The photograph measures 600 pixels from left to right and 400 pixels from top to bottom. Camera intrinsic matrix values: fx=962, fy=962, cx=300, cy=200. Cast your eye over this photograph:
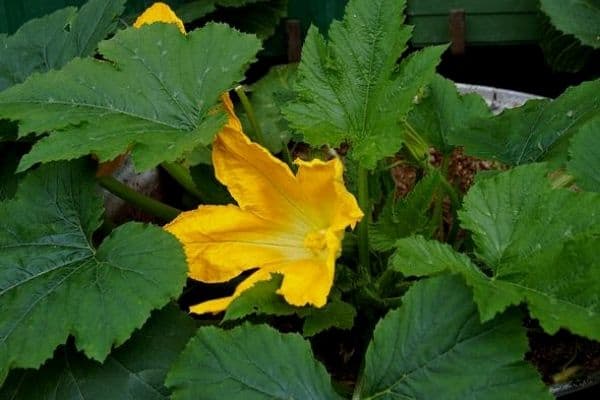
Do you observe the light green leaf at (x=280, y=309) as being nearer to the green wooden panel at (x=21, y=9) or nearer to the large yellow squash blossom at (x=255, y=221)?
the large yellow squash blossom at (x=255, y=221)

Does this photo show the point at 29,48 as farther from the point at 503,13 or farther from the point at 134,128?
the point at 503,13

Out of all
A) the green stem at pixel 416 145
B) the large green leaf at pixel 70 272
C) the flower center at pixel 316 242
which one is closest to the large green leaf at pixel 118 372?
the large green leaf at pixel 70 272

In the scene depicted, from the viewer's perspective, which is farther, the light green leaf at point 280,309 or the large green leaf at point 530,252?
the light green leaf at point 280,309

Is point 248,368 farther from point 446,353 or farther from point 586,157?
point 586,157

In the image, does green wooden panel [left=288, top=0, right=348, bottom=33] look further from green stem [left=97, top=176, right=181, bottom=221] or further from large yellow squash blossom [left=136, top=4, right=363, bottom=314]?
large yellow squash blossom [left=136, top=4, right=363, bottom=314]

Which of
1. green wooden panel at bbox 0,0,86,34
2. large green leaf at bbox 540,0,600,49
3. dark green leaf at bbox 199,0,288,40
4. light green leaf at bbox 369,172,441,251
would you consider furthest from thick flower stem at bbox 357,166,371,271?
green wooden panel at bbox 0,0,86,34

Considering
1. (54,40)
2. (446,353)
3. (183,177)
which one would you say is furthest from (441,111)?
(54,40)

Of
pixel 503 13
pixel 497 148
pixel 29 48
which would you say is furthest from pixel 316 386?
pixel 503 13
